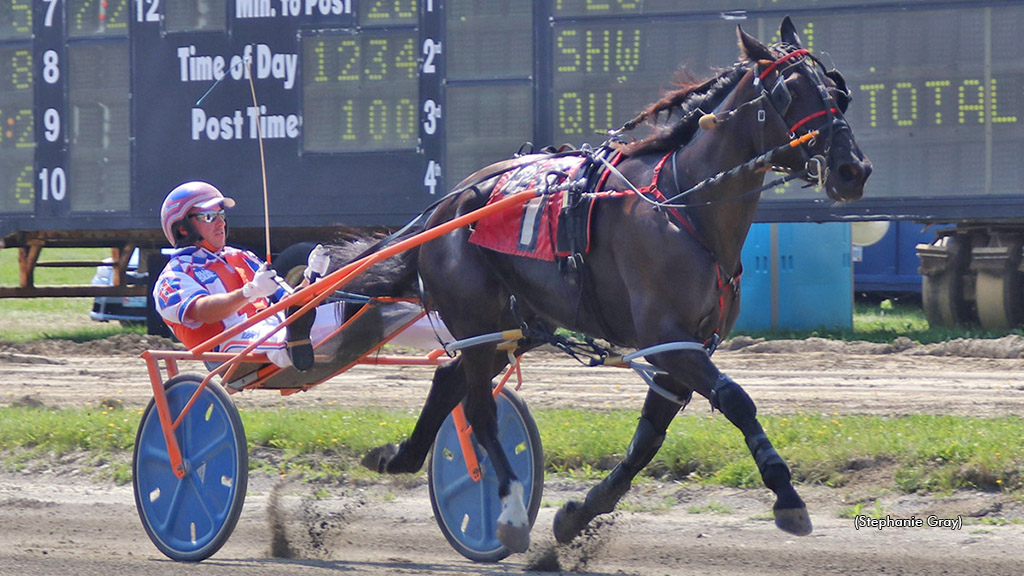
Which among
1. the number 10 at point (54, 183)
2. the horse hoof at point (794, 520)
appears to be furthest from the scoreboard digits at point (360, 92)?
the horse hoof at point (794, 520)

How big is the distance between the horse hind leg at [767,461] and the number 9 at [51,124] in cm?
926

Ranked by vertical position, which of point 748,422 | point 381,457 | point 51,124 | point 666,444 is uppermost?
point 51,124

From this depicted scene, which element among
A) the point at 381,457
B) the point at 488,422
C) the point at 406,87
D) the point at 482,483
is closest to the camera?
the point at 488,422

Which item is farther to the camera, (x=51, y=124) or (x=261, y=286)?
(x=51, y=124)

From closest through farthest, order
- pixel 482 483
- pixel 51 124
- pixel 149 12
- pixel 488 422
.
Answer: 1. pixel 488 422
2. pixel 482 483
3. pixel 149 12
4. pixel 51 124

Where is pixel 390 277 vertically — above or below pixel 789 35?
below

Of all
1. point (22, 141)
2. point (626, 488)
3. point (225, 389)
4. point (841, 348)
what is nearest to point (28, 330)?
point (22, 141)

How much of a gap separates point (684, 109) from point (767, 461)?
4.45ft

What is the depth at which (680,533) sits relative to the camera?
5.51 m

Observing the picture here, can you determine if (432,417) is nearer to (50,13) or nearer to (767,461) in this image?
(767,461)

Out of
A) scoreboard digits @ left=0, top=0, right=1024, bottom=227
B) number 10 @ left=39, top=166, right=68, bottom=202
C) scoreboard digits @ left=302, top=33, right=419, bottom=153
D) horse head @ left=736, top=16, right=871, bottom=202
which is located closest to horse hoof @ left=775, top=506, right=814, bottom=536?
horse head @ left=736, top=16, right=871, bottom=202

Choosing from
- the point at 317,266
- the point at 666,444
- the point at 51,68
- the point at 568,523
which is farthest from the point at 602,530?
the point at 51,68

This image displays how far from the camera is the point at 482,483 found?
5328 millimetres

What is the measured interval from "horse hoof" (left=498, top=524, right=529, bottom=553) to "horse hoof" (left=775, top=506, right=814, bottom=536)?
108cm
